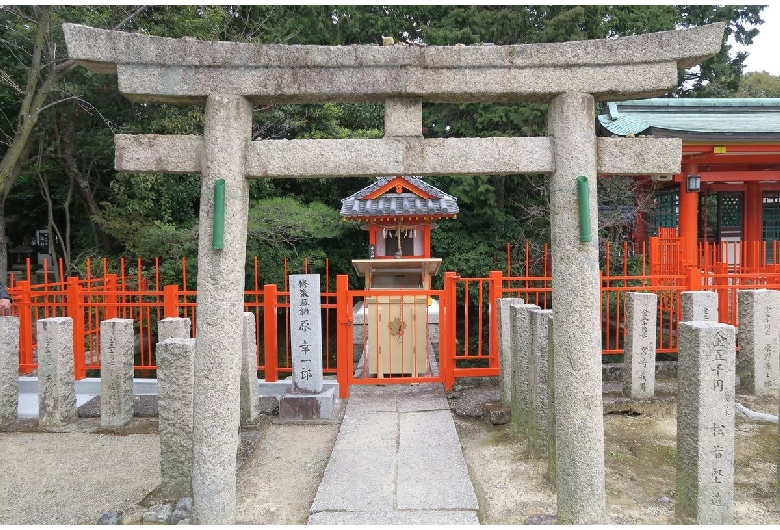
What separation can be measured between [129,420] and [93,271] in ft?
23.9

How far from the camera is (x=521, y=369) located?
500 centimetres

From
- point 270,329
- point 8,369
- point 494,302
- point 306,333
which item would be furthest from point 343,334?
point 8,369

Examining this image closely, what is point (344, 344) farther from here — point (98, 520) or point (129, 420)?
point (98, 520)

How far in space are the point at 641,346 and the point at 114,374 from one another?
5702mm

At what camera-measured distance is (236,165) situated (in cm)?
339

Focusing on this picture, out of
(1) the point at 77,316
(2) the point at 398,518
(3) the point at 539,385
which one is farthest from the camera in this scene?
(1) the point at 77,316

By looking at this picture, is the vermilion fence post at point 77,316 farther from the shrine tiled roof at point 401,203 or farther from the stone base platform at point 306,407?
the shrine tiled roof at point 401,203

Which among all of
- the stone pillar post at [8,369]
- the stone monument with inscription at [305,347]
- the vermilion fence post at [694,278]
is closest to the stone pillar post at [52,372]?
the stone pillar post at [8,369]

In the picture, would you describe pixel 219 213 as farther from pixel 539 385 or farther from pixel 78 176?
pixel 78 176

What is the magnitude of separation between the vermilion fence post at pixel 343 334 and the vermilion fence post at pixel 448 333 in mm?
1128

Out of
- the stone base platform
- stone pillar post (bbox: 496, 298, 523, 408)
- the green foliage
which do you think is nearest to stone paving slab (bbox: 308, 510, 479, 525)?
the stone base platform

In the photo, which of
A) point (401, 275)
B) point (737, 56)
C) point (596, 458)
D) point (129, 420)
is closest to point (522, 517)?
point (596, 458)

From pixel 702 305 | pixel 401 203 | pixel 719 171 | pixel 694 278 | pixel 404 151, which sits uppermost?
pixel 719 171

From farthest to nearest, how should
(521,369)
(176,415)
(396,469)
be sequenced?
(521,369) → (396,469) → (176,415)
